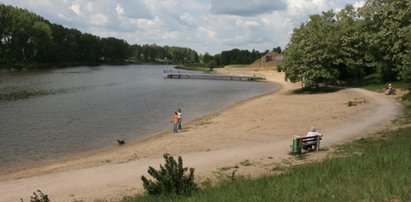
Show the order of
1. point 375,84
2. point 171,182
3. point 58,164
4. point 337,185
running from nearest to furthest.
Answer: point 337,185
point 171,182
point 58,164
point 375,84

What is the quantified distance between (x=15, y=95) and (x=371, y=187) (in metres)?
55.7

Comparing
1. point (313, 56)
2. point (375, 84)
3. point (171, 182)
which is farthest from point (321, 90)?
point (171, 182)

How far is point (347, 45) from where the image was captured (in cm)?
5738

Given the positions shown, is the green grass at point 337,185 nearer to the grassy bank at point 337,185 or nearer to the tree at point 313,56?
the grassy bank at point 337,185

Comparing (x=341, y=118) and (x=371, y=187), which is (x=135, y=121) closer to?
(x=341, y=118)

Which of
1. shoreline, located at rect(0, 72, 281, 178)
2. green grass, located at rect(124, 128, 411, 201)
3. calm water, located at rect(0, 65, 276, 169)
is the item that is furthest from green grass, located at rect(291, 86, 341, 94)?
green grass, located at rect(124, 128, 411, 201)

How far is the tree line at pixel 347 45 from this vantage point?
50.4 metres

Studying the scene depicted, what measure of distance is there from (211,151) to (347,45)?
42.0 metres

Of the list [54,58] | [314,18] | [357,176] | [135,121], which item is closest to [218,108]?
[135,121]

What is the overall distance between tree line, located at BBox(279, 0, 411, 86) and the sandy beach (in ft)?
43.7

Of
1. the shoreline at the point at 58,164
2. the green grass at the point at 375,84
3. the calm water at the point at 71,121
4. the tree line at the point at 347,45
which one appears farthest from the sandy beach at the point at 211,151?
the tree line at the point at 347,45

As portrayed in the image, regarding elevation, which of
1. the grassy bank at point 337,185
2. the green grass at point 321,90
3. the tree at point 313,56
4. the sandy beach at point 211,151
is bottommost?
the sandy beach at point 211,151

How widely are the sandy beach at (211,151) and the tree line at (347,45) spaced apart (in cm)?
1331

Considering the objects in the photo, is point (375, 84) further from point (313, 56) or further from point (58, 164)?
point (58, 164)
